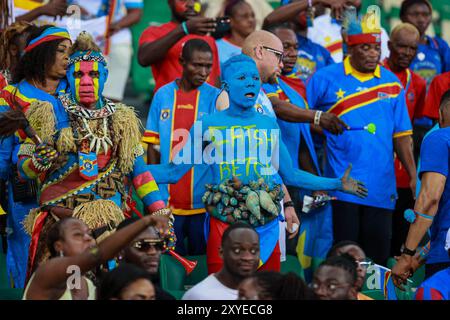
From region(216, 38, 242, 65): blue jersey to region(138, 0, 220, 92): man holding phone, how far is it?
22cm

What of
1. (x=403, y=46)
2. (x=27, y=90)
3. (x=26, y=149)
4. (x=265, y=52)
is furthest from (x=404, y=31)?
(x=26, y=149)

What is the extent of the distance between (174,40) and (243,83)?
207 cm

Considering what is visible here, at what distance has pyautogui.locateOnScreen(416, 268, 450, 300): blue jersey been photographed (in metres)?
6.98

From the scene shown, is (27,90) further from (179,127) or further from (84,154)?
(179,127)

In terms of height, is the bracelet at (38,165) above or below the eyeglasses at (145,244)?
above

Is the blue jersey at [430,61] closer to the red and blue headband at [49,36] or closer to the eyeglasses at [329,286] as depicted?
the red and blue headband at [49,36]

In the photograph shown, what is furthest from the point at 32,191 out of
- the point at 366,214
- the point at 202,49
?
the point at 366,214

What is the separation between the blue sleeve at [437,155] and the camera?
7453 millimetres

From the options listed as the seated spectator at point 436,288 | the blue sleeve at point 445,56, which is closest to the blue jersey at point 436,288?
the seated spectator at point 436,288

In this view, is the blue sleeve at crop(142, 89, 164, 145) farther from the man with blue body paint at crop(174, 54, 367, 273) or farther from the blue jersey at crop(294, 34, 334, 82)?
the blue jersey at crop(294, 34, 334, 82)

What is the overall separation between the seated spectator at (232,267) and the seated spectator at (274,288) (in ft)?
1.46

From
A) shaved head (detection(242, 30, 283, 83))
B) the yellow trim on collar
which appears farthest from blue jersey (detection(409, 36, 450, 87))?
shaved head (detection(242, 30, 283, 83))

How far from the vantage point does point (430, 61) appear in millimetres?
11195

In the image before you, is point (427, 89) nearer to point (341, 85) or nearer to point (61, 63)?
point (341, 85)
